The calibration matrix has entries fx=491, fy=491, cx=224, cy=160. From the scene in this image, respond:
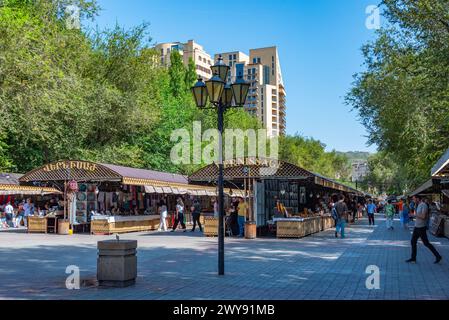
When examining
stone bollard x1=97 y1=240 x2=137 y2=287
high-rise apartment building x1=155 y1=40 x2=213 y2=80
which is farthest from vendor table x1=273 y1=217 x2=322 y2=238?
high-rise apartment building x1=155 y1=40 x2=213 y2=80

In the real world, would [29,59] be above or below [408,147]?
above

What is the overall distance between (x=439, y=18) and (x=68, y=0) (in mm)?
27976

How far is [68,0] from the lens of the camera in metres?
37.7

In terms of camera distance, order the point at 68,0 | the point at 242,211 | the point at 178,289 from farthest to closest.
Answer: the point at 68,0
the point at 242,211
the point at 178,289

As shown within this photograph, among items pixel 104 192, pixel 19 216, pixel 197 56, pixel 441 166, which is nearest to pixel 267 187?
pixel 104 192

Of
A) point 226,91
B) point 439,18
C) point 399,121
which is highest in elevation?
point 439,18

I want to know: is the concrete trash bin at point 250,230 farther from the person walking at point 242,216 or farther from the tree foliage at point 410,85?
the tree foliage at point 410,85

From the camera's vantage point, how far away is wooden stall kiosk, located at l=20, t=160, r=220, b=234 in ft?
78.2

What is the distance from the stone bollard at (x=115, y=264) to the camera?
9109mm

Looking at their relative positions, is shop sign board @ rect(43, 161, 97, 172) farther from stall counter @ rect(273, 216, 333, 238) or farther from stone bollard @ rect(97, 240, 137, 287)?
stone bollard @ rect(97, 240, 137, 287)

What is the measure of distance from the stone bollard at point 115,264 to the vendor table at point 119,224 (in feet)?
48.2

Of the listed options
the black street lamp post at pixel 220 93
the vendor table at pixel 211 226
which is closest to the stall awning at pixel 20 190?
the vendor table at pixel 211 226
